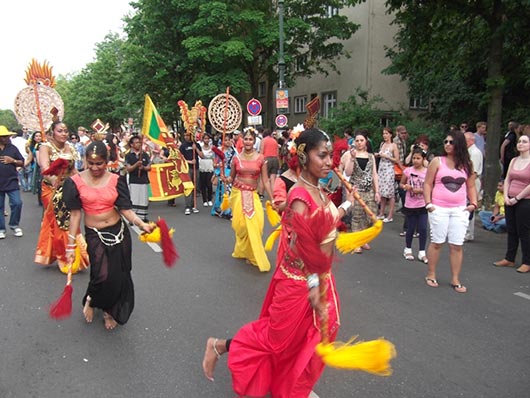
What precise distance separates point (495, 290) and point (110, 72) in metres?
49.6

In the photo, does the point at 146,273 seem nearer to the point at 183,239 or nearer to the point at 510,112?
the point at 183,239

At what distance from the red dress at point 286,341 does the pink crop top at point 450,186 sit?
9.97 feet

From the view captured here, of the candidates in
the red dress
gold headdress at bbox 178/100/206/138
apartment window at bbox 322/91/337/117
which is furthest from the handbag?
apartment window at bbox 322/91/337/117

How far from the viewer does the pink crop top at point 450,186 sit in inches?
212

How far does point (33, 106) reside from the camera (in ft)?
23.2

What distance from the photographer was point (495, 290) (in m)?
5.51

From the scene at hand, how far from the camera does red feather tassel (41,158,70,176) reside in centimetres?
535

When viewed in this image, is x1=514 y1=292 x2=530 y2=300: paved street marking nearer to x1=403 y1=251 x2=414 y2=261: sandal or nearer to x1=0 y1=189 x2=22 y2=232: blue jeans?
x1=403 y1=251 x2=414 y2=261: sandal

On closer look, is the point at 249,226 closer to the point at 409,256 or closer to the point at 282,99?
the point at 409,256

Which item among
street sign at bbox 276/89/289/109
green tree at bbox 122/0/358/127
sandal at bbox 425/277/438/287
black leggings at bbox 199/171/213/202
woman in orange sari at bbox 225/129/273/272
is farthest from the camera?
green tree at bbox 122/0/358/127

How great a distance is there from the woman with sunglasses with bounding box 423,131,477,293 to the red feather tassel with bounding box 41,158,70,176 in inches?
172

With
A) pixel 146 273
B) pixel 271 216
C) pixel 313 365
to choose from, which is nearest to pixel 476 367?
pixel 313 365

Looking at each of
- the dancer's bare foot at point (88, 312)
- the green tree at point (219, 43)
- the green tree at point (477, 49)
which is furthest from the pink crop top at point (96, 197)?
the green tree at point (219, 43)

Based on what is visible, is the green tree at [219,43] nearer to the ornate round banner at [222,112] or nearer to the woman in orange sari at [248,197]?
the ornate round banner at [222,112]
